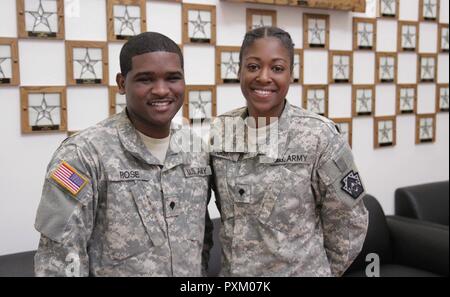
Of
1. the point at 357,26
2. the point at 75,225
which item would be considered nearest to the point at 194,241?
the point at 75,225

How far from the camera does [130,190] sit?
1.22m

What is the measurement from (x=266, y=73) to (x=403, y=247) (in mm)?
1822

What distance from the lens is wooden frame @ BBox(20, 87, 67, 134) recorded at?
186 centimetres

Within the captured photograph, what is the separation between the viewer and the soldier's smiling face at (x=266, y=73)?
1350 mm

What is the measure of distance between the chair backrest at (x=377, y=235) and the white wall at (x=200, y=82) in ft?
0.85

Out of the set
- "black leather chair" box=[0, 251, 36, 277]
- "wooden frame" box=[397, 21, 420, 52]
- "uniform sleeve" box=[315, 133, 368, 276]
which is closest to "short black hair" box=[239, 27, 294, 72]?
"uniform sleeve" box=[315, 133, 368, 276]

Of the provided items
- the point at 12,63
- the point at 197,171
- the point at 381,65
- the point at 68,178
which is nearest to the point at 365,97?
the point at 381,65

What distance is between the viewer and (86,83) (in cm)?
199

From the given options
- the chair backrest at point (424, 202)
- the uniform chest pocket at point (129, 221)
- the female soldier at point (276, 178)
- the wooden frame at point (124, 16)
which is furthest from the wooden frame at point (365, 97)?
the uniform chest pocket at point (129, 221)

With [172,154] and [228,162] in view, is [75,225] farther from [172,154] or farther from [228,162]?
[228,162]

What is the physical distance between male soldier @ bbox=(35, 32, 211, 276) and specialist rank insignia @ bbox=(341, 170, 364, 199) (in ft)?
1.49

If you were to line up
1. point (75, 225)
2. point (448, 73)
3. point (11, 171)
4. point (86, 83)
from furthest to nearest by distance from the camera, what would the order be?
point (448, 73) → point (86, 83) → point (11, 171) → point (75, 225)

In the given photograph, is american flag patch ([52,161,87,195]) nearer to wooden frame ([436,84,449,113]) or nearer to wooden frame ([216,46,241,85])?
wooden frame ([216,46,241,85])
